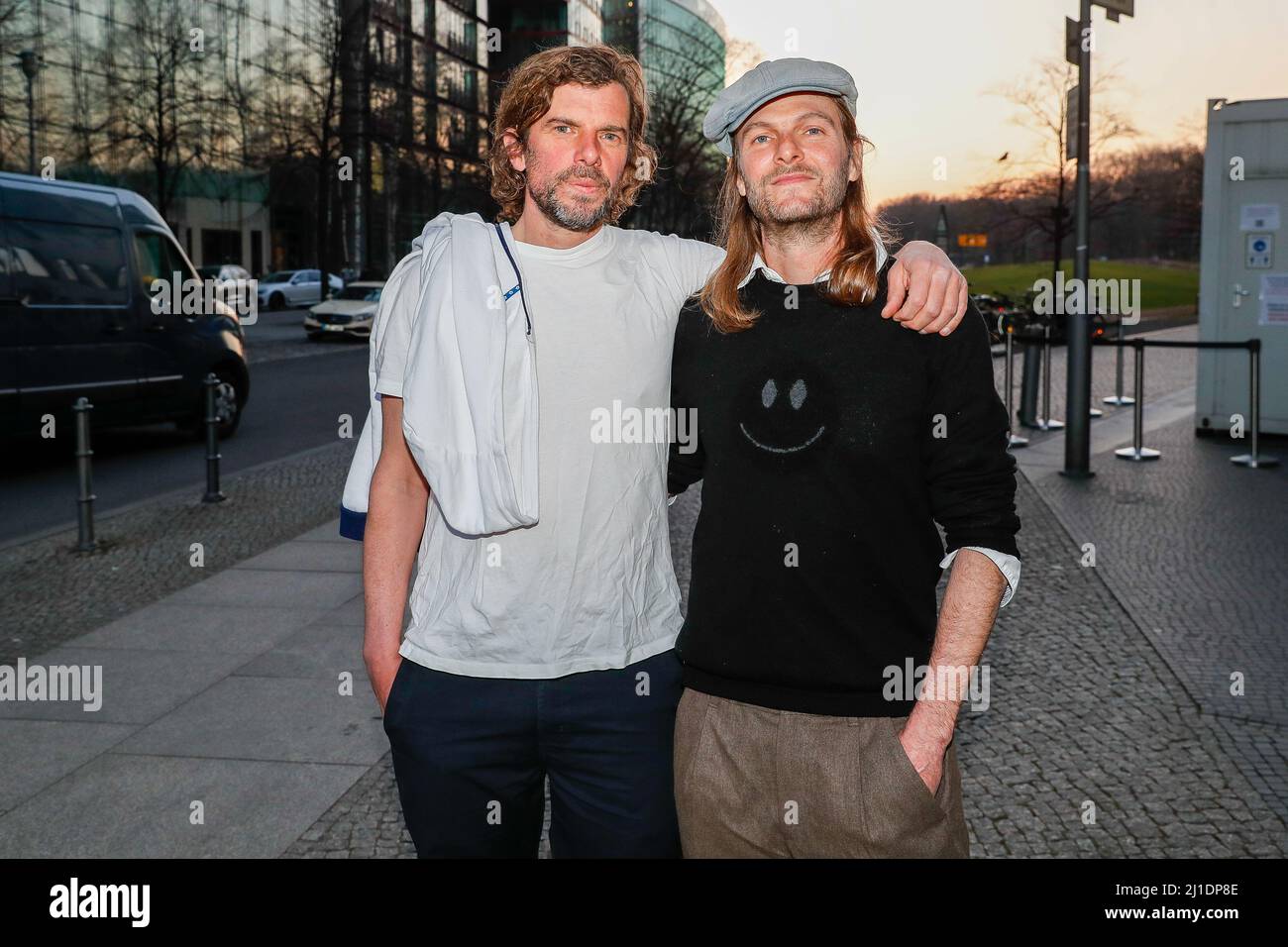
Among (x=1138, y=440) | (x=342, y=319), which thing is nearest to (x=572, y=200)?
(x=1138, y=440)

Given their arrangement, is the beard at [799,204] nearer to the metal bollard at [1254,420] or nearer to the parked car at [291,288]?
the metal bollard at [1254,420]

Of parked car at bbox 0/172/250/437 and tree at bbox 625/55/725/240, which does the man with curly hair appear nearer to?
parked car at bbox 0/172/250/437

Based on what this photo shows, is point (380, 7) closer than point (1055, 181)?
No

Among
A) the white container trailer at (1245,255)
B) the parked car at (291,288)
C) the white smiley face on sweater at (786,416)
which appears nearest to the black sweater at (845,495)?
the white smiley face on sweater at (786,416)

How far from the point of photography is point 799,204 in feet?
7.47

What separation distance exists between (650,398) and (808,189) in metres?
0.47

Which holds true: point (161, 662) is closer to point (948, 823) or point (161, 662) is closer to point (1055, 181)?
point (948, 823)

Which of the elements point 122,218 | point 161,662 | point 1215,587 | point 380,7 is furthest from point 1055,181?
point 161,662

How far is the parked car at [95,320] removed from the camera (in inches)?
442

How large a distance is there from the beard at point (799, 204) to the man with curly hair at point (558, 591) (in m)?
0.17

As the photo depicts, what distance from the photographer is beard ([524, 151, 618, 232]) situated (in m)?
2.37

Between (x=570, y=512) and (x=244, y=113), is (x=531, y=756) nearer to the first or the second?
(x=570, y=512)

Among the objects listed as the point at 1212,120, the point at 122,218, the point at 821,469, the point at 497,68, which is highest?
the point at 497,68

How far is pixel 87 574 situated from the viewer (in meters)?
7.87
